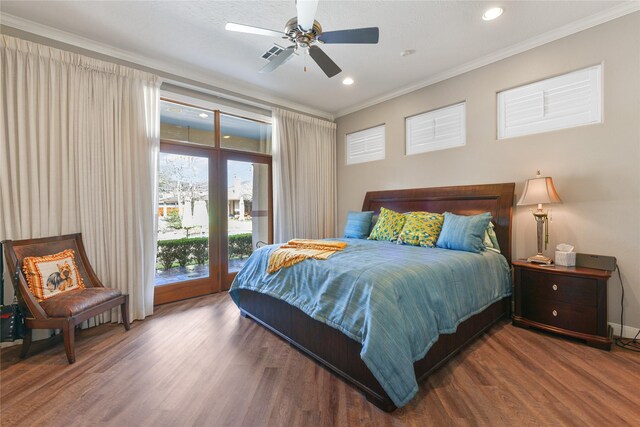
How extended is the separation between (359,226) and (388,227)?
0.53 metres

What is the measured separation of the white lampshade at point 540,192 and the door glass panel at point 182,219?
12.6 feet

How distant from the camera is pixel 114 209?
2.91 m

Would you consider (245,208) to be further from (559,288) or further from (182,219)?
(559,288)

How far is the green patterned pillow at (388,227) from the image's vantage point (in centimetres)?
344

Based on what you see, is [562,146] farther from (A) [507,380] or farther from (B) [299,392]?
(B) [299,392]

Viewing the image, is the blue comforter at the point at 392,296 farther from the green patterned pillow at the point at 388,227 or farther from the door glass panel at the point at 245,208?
the door glass panel at the point at 245,208

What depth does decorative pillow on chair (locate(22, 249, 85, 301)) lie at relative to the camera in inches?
90.4

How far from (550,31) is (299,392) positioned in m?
4.02

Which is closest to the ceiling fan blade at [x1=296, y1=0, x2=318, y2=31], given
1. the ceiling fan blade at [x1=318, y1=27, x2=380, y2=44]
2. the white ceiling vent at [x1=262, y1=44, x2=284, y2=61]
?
the ceiling fan blade at [x1=318, y1=27, x2=380, y2=44]

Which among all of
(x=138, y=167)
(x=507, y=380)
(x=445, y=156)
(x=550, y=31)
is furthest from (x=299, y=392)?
(x=550, y=31)

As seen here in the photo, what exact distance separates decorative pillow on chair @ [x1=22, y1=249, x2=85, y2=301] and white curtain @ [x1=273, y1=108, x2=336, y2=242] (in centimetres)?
245

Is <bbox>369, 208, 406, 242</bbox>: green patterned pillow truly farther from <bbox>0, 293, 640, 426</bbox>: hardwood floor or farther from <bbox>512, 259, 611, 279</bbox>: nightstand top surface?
<bbox>0, 293, 640, 426</bbox>: hardwood floor

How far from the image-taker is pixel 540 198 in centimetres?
258

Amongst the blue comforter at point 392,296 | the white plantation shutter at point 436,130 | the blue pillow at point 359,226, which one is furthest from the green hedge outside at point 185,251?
the white plantation shutter at point 436,130
